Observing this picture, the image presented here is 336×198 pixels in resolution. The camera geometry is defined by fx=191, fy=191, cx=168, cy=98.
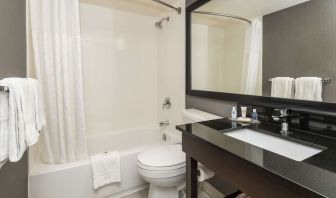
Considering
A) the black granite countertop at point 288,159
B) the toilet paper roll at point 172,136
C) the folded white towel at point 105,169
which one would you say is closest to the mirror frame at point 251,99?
the black granite countertop at point 288,159

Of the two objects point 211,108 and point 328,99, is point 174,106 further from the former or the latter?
point 328,99

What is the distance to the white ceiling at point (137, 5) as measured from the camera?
222cm

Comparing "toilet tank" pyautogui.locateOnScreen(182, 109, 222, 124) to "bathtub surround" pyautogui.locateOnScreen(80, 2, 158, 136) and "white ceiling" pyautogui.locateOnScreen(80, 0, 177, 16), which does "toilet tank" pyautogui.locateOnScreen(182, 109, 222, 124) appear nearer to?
"bathtub surround" pyautogui.locateOnScreen(80, 2, 158, 136)

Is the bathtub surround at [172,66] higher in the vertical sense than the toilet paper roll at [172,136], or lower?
higher

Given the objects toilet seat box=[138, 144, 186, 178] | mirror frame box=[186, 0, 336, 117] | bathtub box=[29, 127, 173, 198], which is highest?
mirror frame box=[186, 0, 336, 117]

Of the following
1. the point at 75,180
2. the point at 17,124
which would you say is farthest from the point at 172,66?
the point at 17,124

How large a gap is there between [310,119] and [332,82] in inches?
8.7

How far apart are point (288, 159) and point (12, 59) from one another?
1.47m

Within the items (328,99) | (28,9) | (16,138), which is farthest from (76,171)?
(328,99)

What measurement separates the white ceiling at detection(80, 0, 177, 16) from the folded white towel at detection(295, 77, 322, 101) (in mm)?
1636

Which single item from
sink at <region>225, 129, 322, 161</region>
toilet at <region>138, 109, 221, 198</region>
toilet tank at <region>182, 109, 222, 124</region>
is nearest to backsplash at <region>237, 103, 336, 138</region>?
sink at <region>225, 129, 322, 161</region>

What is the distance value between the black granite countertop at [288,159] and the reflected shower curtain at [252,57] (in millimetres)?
351

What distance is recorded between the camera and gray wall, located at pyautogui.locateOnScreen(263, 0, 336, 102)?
102 cm

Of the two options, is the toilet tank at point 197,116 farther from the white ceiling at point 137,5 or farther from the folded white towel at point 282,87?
the white ceiling at point 137,5
